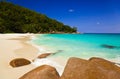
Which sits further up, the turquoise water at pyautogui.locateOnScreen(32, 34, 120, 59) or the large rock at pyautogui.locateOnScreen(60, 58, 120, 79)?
the large rock at pyautogui.locateOnScreen(60, 58, 120, 79)

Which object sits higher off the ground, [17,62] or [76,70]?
[76,70]

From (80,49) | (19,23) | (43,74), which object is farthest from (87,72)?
(19,23)

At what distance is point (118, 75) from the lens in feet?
11.2

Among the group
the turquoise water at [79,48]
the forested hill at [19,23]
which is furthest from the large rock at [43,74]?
the forested hill at [19,23]

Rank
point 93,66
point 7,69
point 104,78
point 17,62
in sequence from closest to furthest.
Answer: point 104,78, point 93,66, point 7,69, point 17,62

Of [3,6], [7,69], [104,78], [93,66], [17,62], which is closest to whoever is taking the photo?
[104,78]

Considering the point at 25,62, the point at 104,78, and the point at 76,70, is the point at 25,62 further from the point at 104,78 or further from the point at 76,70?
the point at 104,78

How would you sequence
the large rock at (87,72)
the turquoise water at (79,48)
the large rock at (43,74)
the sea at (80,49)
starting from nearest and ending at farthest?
the large rock at (87,72)
the large rock at (43,74)
the sea at (80,49)
the turquoise water at (79,48)

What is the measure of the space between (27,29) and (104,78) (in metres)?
68.2

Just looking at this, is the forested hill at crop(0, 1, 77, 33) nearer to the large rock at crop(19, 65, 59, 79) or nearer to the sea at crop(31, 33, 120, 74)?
the sea at crop(31, 33, 120, 74)

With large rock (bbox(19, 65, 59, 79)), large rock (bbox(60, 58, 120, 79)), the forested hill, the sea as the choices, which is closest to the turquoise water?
the sea

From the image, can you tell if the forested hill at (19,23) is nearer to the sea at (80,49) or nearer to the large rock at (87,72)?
the sea at (80,49)

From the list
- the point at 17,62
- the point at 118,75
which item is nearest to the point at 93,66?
the point at 118,75

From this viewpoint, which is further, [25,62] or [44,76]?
[25,62]
